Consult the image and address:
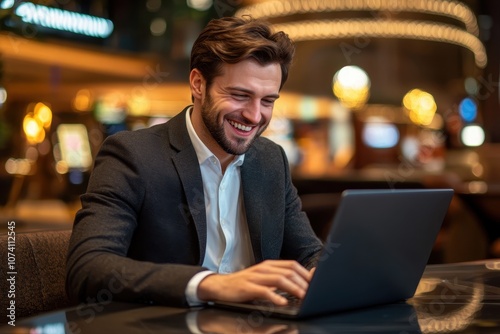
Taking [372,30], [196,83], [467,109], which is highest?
[196,83]

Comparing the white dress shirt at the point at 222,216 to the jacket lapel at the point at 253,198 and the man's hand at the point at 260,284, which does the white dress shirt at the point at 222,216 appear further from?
the man's hand at the point at 260,284

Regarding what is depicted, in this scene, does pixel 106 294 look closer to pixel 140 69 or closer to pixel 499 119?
pixel 499 119

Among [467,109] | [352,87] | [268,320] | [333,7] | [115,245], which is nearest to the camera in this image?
[268,320]

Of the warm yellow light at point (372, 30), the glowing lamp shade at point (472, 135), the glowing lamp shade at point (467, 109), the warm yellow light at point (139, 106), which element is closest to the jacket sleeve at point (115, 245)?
the warm yellow light at point (372, 30)

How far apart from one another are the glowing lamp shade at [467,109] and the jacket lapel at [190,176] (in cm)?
1323

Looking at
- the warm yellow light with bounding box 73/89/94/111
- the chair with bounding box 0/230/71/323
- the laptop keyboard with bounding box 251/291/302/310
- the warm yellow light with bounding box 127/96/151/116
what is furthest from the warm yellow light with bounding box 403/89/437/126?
the laptop keyboard with bounding box 251/291/302/310

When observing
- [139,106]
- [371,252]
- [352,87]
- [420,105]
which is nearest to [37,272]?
[371,252]

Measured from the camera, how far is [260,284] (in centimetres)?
150

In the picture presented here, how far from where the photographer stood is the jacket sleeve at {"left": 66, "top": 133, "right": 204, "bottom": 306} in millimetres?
1597

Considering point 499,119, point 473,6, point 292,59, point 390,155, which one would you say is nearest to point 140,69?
point 390,155

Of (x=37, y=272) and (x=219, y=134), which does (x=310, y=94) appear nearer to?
(x=219, y=134)

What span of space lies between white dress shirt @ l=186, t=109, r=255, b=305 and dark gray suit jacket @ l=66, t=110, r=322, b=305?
0.12 ft

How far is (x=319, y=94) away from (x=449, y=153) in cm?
946

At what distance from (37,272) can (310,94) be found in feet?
59.2
